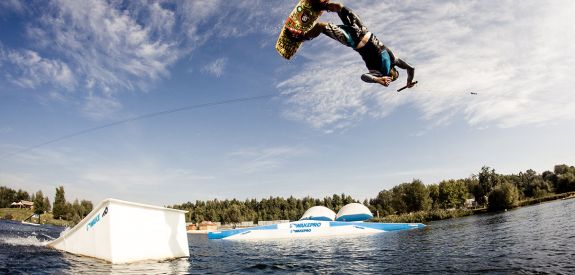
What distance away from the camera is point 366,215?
229 feet

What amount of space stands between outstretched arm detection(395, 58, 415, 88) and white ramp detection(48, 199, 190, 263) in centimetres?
1299

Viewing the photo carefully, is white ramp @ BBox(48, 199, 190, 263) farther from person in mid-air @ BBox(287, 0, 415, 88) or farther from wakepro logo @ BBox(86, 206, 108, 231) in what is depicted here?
person in mid-air @ BBox(287, 0, 415, 88)

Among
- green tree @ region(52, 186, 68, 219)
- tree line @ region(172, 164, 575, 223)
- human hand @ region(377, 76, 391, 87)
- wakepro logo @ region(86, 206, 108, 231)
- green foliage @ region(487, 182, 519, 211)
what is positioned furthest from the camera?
green tree @ region(52, 186, 68, 219)

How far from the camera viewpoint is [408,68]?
34.8ft

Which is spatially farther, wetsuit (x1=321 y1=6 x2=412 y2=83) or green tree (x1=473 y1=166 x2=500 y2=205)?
green tree (x1=473 y1=166 x2=500 y2=205)

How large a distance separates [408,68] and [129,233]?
46.6ft

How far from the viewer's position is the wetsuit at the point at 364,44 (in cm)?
889

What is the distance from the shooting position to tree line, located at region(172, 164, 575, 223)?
10288cm

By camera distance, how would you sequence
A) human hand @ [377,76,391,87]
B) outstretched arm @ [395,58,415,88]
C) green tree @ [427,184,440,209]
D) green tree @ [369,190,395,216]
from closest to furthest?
human hand @ [377,76,391,87] → outstretched arm @ [395,58,415,88] → green tree @ [427,184,440,209] → green tree @ [369,190,395,216]

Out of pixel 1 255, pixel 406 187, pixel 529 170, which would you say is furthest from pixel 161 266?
pixel 529 170

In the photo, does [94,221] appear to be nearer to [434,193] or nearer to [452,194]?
[452,194]

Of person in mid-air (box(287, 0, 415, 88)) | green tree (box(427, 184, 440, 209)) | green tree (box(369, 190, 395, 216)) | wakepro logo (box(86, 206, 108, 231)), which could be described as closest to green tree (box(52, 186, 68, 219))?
green tree (box(369, 190, 395, 216))

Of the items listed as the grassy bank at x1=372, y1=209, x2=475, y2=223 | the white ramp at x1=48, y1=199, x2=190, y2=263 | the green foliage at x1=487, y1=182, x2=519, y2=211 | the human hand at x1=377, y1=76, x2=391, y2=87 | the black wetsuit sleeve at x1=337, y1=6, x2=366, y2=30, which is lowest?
the grassy bank at x1=372, y1=209, x2=475, y2=223

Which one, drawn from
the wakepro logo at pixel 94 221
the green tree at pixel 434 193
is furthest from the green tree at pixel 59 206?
A: the wakepro logo at pixel 94 221
